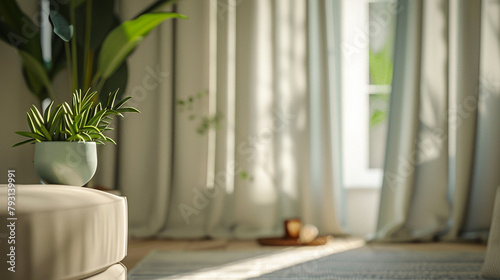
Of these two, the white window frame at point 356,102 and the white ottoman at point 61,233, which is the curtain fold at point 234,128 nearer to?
the white window frame at point 356,102

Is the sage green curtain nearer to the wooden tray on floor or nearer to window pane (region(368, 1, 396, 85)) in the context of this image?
window pane (region(368, 1, 396, 85))

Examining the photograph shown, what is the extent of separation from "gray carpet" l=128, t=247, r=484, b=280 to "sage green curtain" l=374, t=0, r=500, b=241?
1.18ft

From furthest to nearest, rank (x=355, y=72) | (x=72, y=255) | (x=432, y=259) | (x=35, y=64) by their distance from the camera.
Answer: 1. (x=355, y=72)
2. (x=35, y=64)
3. (x=432, y=259)
4. (x=72, y=255)

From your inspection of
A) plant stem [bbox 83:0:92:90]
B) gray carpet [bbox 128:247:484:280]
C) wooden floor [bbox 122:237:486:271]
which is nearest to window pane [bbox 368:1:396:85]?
wooden floor [bbox 122:237:486:271]

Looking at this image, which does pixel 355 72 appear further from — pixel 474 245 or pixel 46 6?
pixel 46 6

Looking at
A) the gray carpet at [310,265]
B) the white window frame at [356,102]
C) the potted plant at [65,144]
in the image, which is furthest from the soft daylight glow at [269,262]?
the potted plant at [65,144]

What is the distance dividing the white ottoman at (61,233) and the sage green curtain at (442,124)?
181 cm

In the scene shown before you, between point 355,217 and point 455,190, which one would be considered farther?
point 355,217

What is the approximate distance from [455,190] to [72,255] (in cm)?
210

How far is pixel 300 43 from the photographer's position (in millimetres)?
2602

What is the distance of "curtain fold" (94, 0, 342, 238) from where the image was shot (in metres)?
2.58

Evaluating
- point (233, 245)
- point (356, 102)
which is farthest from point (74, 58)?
point (356, 102)

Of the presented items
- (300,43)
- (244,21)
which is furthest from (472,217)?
(244,21)

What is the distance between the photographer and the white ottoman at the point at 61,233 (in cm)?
79
